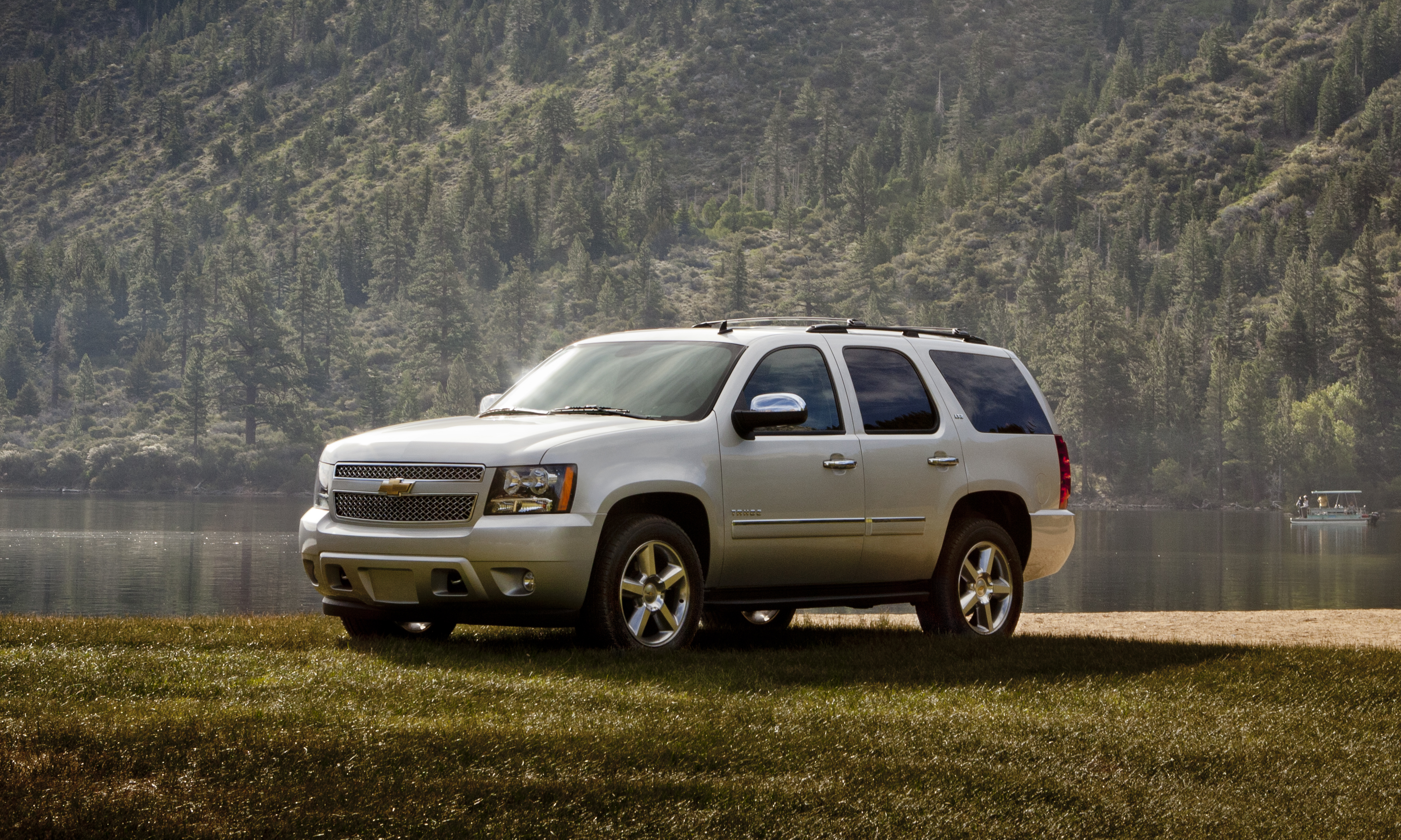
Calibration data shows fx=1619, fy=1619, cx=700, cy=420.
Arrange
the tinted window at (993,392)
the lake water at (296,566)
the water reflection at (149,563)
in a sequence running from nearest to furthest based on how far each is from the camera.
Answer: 1. the tinted window at (993,392)
2. the water reflection at (149,563)
3. the lake water at (296,566)

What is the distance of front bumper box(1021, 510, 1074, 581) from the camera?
37.6 feet

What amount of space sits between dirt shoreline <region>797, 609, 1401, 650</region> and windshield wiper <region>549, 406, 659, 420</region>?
3.62 meters

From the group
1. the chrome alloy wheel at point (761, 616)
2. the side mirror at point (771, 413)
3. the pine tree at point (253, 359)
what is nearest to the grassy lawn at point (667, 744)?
the side mirror at point (771, 413)

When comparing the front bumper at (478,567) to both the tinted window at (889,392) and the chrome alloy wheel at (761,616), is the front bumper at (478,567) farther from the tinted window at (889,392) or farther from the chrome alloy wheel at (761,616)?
the chrome alloy wheel at (761,616)

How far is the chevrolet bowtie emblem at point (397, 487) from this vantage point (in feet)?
29.3

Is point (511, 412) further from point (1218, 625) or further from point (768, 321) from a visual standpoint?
point (1218, 625)

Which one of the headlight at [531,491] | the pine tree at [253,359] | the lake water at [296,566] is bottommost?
the lake water at [296,566]

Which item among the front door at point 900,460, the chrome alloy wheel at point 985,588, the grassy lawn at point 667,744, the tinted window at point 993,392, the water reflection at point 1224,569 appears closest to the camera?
the grassy lawn at point 667,744

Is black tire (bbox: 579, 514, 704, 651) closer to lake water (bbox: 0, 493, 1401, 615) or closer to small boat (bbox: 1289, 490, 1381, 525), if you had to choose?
lake water (bbox: 0, 493, 1401, 615)

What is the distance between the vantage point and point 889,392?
34.9ft

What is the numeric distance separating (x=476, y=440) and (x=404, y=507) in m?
0.55

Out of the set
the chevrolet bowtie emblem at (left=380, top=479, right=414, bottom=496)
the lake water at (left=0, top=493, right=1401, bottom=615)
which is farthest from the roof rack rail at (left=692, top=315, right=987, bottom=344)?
the lake water at (left=0, top=493, right=1401, bottom=615)

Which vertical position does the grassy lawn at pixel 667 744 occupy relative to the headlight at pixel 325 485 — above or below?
below

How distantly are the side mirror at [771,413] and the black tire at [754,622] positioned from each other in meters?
2.62
